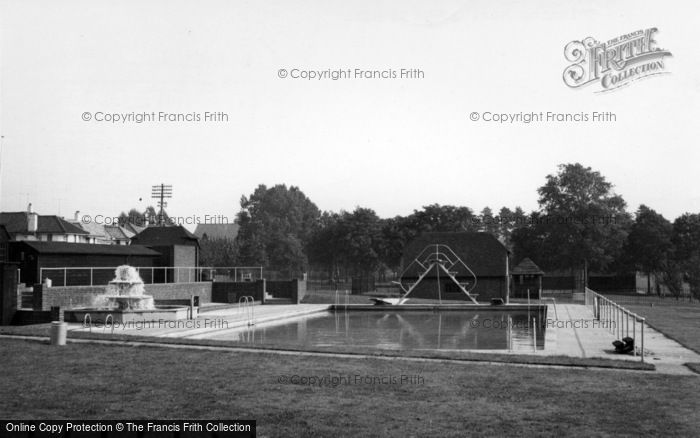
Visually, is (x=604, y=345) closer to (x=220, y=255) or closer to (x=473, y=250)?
(x=473, y=250)

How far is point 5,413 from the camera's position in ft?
31.2

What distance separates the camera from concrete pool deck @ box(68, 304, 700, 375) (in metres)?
16.2

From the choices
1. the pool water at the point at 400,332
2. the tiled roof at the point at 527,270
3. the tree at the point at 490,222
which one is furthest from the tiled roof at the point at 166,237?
the tree at the point at 490,222

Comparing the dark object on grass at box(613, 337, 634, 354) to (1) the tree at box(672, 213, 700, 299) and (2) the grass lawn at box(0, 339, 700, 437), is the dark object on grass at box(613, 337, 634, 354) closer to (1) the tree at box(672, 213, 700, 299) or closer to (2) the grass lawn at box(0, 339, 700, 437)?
(2) the grass lawn at box(0, 339, 700, 437)

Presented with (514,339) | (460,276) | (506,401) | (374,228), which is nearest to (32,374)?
(506,401)

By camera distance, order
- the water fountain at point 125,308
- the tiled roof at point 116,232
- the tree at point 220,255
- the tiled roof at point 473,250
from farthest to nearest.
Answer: the tiled roof at point 116,232, the tree at point 220,255, the tiled roof at point 473,250, the water fountain at point 125,308

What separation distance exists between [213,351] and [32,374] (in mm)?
4570

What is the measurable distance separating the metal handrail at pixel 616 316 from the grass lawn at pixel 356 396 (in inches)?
144

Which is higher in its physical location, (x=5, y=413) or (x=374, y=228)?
(x=374, y=228)

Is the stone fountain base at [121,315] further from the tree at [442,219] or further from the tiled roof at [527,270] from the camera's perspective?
the tree at [442,219]

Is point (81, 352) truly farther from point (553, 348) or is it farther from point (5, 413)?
point (553, 348)

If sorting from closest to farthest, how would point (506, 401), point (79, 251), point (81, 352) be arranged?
point (506, 401)
point (81, 352)
point (79, 251)

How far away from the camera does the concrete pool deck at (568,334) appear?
16.2 metres

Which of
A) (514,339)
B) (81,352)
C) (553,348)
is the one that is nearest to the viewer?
(81,352)
